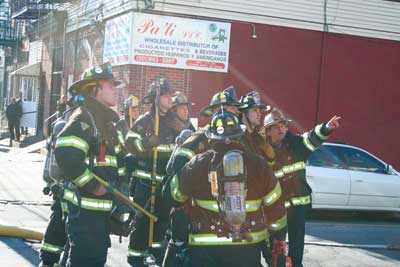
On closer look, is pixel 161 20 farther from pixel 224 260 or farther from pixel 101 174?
pixel 224 260

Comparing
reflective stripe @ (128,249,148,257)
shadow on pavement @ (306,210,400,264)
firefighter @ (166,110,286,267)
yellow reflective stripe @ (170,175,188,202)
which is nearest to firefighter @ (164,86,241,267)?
yellow reflective stripe @ (170,175,188,202)

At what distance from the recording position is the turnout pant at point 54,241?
589cm

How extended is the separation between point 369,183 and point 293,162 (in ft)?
17.9

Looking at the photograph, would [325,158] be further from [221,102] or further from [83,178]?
[83,178]

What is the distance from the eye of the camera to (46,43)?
77.6 feet

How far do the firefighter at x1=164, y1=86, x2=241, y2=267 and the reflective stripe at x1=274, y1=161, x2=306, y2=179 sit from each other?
2.97 feet

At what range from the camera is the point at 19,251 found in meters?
7.39

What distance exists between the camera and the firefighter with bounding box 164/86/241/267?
4.88 meters

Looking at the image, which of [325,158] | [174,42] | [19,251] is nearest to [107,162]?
[19,251]

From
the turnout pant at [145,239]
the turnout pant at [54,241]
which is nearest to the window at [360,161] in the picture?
the turnout pant at [145,239]

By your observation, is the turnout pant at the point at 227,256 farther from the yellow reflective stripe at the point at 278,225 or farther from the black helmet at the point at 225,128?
the black helmet at the point at 225,128

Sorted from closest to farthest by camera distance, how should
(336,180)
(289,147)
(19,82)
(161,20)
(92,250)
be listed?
(92,250) < (289,147) < (336,180) < (161,20) < (19,82)

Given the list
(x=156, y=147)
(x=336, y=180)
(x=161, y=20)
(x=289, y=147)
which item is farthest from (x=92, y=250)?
(x=161, y=20)

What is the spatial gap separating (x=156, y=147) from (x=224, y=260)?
2530mm
